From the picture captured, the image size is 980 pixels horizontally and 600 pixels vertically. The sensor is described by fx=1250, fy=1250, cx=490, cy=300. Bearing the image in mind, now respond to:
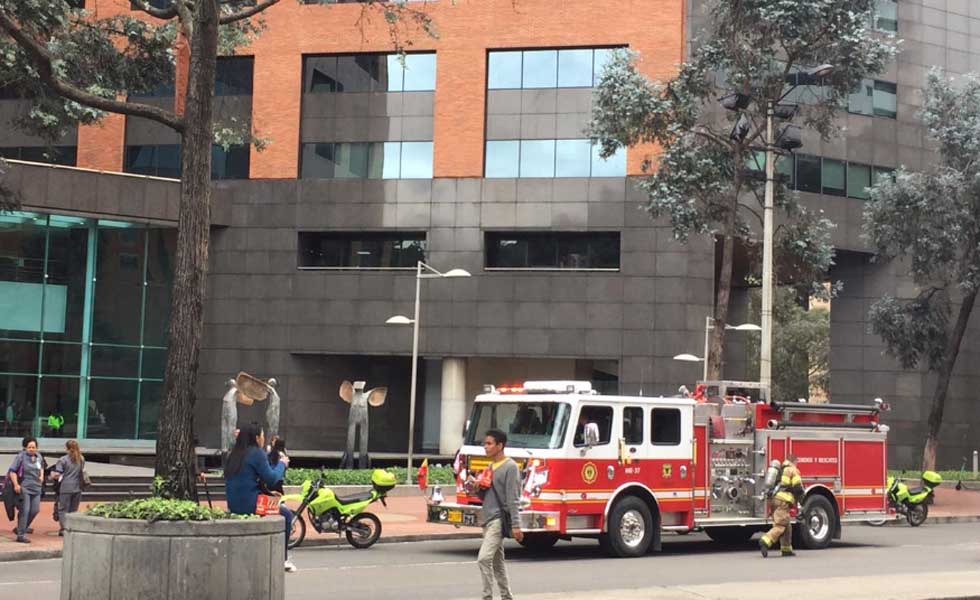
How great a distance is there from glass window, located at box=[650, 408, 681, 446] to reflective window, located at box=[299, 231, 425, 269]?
2751 cm

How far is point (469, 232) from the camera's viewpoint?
45969 millimetres

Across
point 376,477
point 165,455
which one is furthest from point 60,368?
point 165,455

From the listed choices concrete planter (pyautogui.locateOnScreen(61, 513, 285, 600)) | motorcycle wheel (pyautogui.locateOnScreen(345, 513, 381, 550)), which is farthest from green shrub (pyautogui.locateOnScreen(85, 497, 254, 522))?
motorcycle wheel (pyautogui.locateOnScreen(345, 513, 381, 550))

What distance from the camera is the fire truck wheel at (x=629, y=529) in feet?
61.7

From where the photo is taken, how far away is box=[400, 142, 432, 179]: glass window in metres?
46.5

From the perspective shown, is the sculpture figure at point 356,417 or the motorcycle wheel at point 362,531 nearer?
the motorcycle wheel at point 362,531

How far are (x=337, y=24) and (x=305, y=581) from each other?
35089mm

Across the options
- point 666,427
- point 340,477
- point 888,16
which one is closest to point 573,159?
point 888,16

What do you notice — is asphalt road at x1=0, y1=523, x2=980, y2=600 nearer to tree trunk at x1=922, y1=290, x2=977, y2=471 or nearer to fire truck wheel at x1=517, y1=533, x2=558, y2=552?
fire truck wheel at x1=517, y1=533, x2=558, y2=552

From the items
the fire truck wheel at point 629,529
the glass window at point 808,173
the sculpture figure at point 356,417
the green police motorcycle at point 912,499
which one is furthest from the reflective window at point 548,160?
the fire truck wheel at point 629,529

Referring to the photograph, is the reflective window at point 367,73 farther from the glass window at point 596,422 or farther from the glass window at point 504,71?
the glass window at point 596,422

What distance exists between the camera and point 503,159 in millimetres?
45938

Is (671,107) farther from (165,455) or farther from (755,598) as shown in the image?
(165,455)

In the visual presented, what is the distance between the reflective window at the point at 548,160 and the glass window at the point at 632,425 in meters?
26.3
